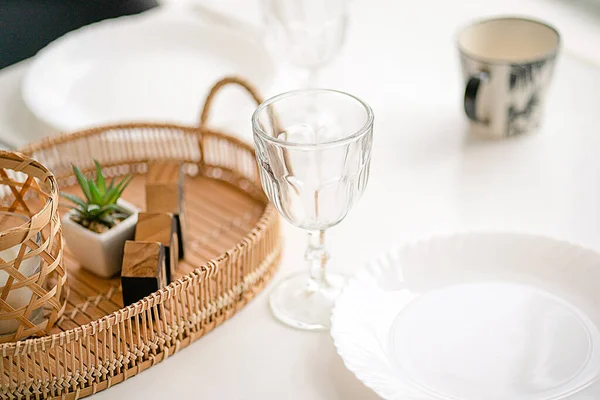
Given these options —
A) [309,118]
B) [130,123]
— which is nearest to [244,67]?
[130,123]

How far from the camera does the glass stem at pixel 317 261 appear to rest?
0.69 m

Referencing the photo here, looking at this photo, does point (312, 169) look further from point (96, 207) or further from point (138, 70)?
point (138, 70)

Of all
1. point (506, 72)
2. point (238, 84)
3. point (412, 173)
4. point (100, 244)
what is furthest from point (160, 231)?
point (506, 72)

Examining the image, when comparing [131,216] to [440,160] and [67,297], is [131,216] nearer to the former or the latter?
[67,297]

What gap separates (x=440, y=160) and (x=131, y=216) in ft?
1.18

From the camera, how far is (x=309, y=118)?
0.70 m

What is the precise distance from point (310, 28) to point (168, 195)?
1.02 ft

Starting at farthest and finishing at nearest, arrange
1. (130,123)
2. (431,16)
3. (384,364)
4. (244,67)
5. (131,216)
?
(431,16)
(244,67)
(130,123)
(131,216)
(384,364)

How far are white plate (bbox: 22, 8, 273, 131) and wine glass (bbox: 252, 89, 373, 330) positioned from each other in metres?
0.31

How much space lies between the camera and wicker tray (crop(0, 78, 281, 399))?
23.6 inches

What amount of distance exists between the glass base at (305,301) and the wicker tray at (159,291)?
24 millimetres

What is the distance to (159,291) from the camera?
0.62 m

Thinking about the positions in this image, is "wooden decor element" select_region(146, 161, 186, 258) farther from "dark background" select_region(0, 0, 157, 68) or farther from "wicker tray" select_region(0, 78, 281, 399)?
"dark background" select_region(0, 0, 157, 68)

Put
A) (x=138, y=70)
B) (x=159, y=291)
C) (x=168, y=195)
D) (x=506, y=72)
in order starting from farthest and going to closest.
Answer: (x=138, y=70)
(x=506, y=72)
(x=168, y=195)
(x=159, y=291)
